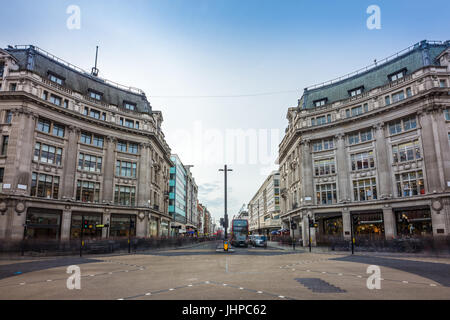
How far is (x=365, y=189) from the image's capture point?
138ft

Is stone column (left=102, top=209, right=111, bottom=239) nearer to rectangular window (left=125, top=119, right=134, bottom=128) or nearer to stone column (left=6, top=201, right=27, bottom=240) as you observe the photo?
stone column (left=6, top=201, right=27, bottom=240)

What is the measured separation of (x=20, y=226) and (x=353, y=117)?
44.4m

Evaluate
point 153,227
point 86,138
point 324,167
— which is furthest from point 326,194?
point 86,138

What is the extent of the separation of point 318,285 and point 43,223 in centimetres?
3611

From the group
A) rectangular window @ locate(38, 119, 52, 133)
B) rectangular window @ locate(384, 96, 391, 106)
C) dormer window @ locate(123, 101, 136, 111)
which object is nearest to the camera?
rectangular window @ locate(38, 119, 52, 133)

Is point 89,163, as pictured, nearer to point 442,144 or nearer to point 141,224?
point 141,224

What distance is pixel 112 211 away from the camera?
43312mm

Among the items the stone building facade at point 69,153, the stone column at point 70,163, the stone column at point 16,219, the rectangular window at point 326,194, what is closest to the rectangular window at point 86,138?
the stone building facade at point 69,153

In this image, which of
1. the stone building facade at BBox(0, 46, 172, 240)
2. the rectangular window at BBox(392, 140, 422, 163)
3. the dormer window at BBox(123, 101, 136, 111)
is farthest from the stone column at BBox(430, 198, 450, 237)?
the dormer window at BBox(123, 101, 136, 111)

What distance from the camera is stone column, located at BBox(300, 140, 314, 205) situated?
152ft

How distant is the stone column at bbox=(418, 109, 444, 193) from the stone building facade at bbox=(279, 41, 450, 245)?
0.32 ft

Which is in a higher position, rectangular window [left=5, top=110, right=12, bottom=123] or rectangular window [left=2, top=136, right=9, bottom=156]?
rectangular window [left=5, top=110, right=12, bottom=123]
